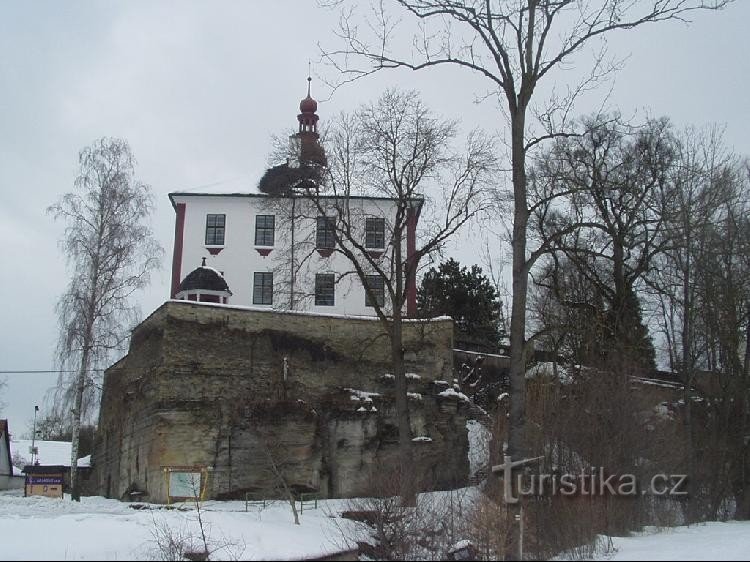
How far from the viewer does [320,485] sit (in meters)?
26.1

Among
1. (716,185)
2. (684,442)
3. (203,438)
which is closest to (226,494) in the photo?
(203,438)

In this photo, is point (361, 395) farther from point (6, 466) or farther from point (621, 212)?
point (6, 466)

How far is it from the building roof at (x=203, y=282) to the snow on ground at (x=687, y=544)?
19.9 meters

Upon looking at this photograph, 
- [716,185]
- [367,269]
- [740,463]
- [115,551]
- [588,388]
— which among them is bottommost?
[115,551]

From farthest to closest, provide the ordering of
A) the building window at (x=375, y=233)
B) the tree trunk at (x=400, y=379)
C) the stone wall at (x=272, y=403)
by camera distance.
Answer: the building window at (x=375, y=233)
the stone wall at (x=272, y=403)
the tree trunk at (x=400, y=379)

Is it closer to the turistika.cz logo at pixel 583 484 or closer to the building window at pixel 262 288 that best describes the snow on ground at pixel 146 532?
the turistika.cz logo at pixel 583 484

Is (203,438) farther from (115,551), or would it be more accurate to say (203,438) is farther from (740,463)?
(740,463)

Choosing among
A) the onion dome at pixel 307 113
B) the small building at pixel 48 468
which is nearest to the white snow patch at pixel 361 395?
the small building at pixel 48 468

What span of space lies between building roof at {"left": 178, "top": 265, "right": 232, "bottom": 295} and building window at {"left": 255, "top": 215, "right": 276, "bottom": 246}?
6.18 m

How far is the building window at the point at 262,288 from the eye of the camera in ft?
125

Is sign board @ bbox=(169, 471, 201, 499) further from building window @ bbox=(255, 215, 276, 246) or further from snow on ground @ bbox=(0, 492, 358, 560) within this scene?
building window @ bbox=(255, 215, 276, 246)

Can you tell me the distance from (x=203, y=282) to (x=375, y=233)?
6.96 m

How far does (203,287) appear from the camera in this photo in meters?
32.3

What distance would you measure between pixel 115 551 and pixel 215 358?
13216mm
